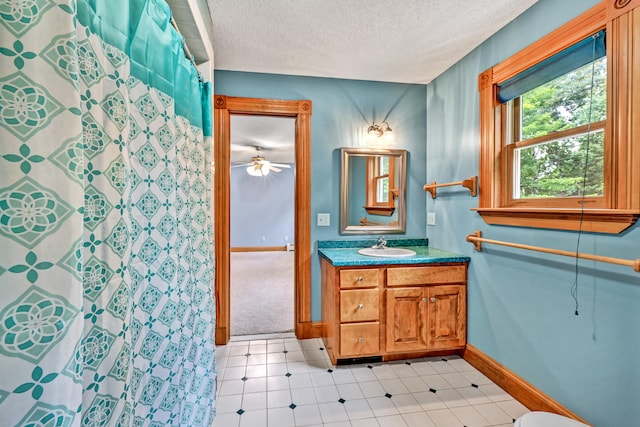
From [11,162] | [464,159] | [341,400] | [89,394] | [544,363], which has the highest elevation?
[464,159]

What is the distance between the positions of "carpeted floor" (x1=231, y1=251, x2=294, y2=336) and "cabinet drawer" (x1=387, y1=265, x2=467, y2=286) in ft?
4.12

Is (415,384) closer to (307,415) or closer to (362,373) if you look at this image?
(362,373)

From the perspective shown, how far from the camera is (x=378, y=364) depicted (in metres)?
2.18

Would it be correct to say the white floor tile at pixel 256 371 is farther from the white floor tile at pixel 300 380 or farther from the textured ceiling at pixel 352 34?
the textured ceiling at pixel 352 34

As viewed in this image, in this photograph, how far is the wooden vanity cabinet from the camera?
2.08 meters

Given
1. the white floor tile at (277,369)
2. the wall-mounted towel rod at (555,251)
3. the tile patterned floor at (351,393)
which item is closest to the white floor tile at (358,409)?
the tile patterned floor at (351,393)

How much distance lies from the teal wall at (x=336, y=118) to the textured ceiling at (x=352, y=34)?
107 mm

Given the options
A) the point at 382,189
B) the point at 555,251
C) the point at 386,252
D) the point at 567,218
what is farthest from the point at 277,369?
the point at 567,218

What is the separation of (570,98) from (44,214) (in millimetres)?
2197

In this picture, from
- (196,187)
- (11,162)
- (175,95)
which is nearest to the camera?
(11,162)

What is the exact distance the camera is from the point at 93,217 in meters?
0.64

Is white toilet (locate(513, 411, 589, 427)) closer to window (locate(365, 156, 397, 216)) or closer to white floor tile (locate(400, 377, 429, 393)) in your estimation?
white floor tile (locate(400, 377, 429, 393))

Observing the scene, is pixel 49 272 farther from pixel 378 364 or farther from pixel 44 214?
pixel 378 364

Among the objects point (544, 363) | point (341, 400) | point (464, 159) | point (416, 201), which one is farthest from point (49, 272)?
point (416, 201)
